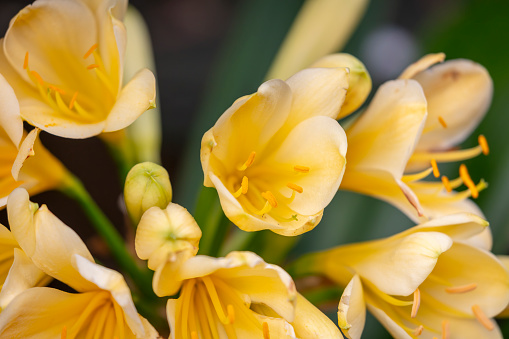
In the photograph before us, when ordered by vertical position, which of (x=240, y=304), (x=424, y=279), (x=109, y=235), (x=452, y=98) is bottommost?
(x=109, y=235)

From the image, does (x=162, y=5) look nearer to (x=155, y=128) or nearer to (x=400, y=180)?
(x=155, y=128)

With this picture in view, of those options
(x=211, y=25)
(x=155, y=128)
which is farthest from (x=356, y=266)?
(x=211, y=25)

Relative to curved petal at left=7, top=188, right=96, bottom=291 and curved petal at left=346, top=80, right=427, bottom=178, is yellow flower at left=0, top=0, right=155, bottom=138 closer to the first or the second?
curved petal at left=7, top=188, right=96, bottom=291

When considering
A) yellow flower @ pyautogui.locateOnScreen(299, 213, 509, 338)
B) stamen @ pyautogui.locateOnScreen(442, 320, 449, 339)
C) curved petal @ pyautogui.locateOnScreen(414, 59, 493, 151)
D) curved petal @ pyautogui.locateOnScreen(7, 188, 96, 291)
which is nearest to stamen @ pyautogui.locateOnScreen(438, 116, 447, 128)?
curved petal @ pyautogui.locateOnScreen(414, 59, 493, 151)

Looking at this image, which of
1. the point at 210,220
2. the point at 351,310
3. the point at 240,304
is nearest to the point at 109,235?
the point at 210,220

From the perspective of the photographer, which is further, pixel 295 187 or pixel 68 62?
pixel 68 62

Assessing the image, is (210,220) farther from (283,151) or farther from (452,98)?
(452,98)
